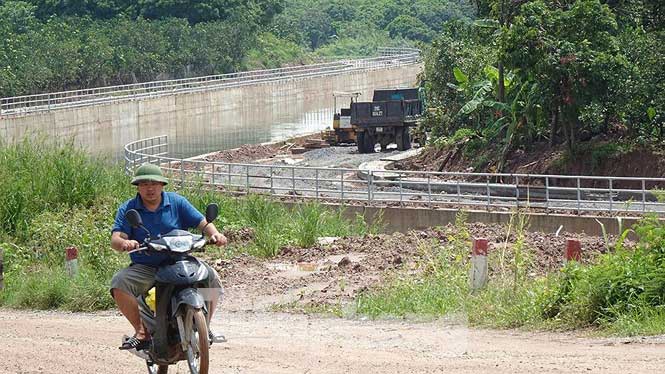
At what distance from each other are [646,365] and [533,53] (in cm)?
2431

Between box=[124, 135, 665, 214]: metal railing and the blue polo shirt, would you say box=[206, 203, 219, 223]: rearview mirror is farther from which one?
box=[124, 135, 665, 214]: metal railing

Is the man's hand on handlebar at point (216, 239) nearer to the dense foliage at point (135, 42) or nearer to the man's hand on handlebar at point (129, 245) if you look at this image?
the man's hand on handlebar at point (129, 245)

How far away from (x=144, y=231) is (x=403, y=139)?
39202 mm

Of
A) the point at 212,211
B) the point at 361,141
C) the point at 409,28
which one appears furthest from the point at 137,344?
the point at 409,28

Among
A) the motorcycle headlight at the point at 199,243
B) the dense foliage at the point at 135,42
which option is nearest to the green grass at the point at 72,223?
the motorcycle headlight at the point at 199,243

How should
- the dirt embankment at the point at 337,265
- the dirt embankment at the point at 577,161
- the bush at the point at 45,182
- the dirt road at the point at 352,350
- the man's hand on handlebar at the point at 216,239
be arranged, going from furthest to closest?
1. the dirt embankment at the point at 577,161
2. the bush at the point at 45,182
3. the dirt embankment at the point at 337,265
4. the dirt road at the point at 352,350
5. the man's hand on handlebar at the point at 216,239

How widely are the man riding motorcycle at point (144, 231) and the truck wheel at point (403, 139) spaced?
38.8 m

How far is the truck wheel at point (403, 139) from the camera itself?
4834 centimetres

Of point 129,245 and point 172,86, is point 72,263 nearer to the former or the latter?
point 129,245

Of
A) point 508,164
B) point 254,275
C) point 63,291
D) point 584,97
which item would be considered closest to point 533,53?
Result: point 584,97

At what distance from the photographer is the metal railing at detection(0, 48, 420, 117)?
6294 centimetres

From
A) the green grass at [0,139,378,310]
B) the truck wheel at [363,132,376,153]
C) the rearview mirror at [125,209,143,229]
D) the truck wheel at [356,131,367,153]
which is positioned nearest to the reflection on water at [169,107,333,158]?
the truck wheel at [356,131,367,153]

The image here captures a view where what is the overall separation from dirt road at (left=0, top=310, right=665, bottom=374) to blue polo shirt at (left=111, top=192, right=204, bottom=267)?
1.13 m

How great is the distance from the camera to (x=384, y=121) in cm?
4816
